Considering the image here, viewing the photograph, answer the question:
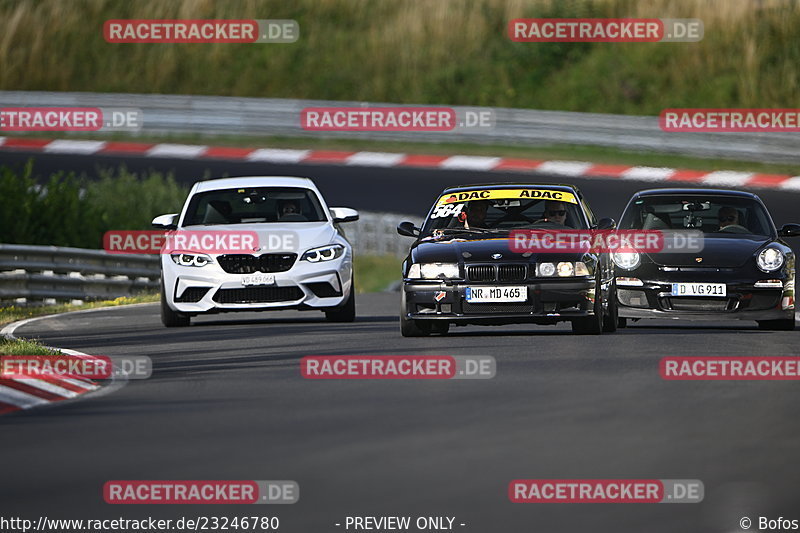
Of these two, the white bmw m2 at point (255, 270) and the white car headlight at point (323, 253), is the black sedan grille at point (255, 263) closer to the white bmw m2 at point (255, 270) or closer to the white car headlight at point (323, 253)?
the white bmw m2 at point (255, 270)

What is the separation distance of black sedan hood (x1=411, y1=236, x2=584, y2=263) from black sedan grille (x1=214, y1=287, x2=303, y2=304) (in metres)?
2.31

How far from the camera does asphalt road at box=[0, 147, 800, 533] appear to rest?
24.6ft

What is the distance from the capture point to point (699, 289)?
15930 millimetres

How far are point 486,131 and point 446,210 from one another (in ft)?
55.6

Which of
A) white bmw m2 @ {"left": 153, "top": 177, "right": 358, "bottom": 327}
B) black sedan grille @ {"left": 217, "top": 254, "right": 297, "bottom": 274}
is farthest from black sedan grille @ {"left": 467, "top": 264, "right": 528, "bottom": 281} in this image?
black sedan grille @ {"left": 217, "top": 254, "right": 297, "bottom": 274}

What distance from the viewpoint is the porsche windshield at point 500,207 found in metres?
15.9

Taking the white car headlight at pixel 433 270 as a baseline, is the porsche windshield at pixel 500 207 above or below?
above

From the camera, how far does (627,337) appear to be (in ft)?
50.7

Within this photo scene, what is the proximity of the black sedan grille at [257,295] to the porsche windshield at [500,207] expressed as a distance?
186 centimetres

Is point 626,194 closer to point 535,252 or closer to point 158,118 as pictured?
point 158,118

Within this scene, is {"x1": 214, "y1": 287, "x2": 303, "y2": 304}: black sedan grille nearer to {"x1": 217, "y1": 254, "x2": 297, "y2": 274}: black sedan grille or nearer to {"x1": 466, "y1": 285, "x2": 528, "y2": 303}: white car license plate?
{"x1": 217, "y1": 254, "x2": 297, "y2": 274}: black sedan grille

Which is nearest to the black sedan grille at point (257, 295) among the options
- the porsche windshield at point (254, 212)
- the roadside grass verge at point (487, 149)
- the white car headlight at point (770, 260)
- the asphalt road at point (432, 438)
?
the porsche windshield at point (254, 212)

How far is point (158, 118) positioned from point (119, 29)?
947 cm

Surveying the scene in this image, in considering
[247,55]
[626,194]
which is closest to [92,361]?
[626,194]
